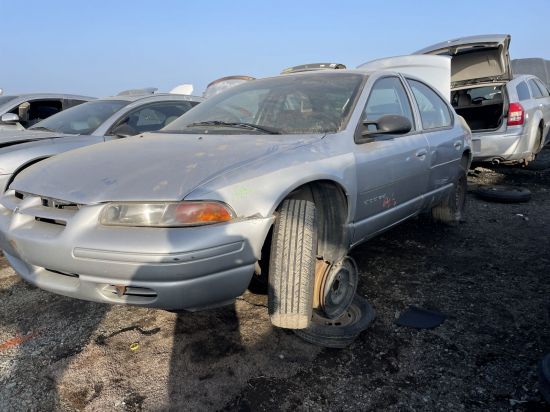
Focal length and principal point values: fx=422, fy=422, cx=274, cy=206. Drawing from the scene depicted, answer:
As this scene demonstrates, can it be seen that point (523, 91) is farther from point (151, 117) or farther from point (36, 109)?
point (36, 109)

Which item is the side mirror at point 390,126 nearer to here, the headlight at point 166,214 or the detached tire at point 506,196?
the headlight at point 166,214

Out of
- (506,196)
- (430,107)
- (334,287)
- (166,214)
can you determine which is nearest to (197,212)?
(166,214)

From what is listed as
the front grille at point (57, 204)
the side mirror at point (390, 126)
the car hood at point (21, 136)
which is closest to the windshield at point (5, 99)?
the car hood at point (21, 136)

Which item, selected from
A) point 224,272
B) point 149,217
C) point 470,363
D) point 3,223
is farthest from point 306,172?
point 3,223

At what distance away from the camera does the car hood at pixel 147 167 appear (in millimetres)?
1934

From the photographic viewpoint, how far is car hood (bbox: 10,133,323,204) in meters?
1.93

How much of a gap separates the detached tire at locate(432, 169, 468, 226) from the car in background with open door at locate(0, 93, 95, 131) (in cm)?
553

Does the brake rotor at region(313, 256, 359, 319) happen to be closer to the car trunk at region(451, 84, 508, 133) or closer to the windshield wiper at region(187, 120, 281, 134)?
the windshield wiper at region(187, 120, 281, 134)

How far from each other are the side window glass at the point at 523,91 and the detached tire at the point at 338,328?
5.41m

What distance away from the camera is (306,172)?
2.19 meters

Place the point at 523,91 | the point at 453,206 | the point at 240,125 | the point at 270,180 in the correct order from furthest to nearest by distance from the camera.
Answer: the point at 523,91 → the point at 453,206 → the point at 240,125 → the point at 270,180

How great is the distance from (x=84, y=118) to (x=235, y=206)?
141 inches

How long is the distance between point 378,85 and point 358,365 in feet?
6.40

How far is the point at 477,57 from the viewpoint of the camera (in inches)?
262
